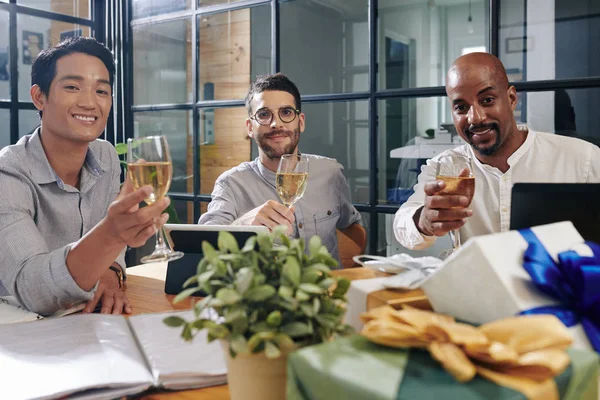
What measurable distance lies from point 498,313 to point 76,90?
1510mm

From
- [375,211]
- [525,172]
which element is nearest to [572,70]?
[525,172]

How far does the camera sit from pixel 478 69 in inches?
71.2

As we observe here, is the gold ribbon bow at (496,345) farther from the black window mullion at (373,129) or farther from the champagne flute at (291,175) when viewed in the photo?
the black window mullion at (373,129)

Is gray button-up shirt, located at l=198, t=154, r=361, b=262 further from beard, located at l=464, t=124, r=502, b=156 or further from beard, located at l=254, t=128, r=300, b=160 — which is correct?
beard, located at l=464, t=124, r=502, b=156

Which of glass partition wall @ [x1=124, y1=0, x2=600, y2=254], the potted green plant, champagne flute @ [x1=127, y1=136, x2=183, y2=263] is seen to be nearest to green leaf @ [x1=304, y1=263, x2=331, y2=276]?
the potted green plant

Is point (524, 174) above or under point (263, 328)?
above

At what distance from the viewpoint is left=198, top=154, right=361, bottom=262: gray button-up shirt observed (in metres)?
2.21

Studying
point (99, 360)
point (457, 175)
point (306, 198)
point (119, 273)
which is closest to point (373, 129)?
point (306, 198)

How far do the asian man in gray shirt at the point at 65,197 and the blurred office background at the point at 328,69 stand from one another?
1.27 m

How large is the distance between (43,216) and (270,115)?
94cm

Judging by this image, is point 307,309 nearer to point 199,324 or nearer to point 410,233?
point 199,324

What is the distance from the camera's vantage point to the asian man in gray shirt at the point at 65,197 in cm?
117

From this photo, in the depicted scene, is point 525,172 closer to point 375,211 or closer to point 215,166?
point 375,211

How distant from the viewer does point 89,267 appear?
1.16 m
